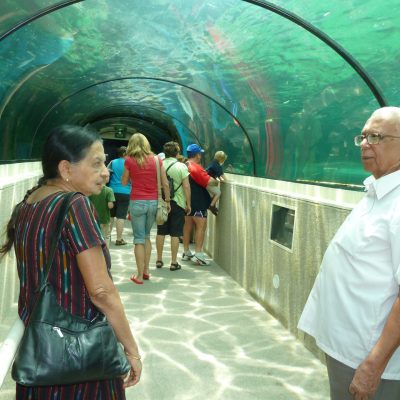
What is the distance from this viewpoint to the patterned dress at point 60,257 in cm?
186

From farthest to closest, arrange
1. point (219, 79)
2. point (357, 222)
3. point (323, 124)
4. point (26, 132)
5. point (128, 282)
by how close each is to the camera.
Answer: point (26, 132), point (219, 79), point (323, 124), point (128, 282), point (357, 222)

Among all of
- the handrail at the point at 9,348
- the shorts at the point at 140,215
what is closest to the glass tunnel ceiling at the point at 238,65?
the shorts at the point at 140,215

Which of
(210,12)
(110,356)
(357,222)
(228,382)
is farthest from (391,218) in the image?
(210,12)

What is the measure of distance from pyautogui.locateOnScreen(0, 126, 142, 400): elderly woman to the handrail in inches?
3.6

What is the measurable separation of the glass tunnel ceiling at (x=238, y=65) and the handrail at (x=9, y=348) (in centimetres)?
385

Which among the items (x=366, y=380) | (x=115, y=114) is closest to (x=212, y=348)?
(x=366, y=380)

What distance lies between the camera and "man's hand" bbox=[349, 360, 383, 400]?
1999 millimetres

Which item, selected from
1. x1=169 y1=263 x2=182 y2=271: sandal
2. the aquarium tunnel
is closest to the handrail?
the aquarium tunnel

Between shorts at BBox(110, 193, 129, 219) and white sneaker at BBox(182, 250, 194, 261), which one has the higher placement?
shorts at BBox(110, 193, 129, 219)

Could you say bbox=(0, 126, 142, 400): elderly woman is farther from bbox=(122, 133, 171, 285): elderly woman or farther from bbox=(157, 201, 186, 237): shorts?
bbox=(157, 201, 186, 237): shorts

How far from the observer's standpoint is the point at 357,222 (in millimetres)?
2193

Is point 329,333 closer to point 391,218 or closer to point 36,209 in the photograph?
point 391,218

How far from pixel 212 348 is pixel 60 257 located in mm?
3275

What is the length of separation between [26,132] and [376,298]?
→ 11228 mm
